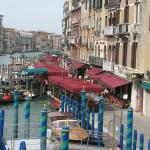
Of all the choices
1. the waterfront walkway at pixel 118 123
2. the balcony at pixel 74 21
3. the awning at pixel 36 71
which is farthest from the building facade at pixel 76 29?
the waterfront walkway at pixel 118 123

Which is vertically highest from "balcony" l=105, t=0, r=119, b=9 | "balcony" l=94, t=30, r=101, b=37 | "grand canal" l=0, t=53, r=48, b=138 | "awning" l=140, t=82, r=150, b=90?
"balcony" l=105, t=0, r=119, b=9

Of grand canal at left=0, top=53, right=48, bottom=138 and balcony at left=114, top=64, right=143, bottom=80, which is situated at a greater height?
balcony at left=114, top=64, right=143, bottom=80

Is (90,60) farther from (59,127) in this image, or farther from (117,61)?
(59,127)

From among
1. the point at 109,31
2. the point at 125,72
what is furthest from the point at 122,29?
the point at 109,31

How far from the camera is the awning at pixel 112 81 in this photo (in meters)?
38.3

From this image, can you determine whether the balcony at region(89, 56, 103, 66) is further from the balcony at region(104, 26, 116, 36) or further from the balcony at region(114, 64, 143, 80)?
the balcony at region(114, 64, 143, 80)

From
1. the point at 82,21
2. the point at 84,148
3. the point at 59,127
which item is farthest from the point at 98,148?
the point at 82,21

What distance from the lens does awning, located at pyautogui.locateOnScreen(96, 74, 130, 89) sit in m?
38.3

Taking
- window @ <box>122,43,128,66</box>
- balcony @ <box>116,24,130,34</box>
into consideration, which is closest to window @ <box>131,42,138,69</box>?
balcony @ <box>116,24,130,34</box>

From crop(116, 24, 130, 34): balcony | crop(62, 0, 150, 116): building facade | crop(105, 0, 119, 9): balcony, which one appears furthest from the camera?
crop(105, 0, 119, 9): balcony

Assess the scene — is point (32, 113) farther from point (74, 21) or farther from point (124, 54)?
point (74, 21)

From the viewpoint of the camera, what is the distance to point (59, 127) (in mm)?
26891

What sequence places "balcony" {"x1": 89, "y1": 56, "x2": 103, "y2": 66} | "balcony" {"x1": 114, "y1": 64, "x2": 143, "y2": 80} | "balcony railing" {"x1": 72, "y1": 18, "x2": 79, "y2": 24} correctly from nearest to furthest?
"balcony" {"x1": 114, "y1": 64, "x2": 143, "y2": 80} → "balcony" {"x1": 89, "y1": 56, "x2": 103, "y2": 66} → "balcony railing" {"x1": 72, "y1": 18, "x2": 79, "y2": 24}

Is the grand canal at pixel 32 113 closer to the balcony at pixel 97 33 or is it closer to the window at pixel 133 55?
the window at pixel 133 55
